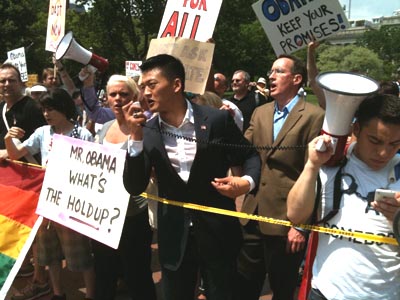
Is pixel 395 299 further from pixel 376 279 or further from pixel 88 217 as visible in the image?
pixel 88 217

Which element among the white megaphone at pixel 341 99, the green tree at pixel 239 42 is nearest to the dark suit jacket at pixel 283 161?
the white megaphone at pixel 341 99

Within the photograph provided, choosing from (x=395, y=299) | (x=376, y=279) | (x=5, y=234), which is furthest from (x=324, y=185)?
(x=5, y=234)

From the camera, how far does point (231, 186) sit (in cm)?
253

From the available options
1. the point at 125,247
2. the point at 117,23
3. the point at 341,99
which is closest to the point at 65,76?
the point at 125,247

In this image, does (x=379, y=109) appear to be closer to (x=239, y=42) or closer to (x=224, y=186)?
(x=224, y=186)

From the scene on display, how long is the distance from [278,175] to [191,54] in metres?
1.23

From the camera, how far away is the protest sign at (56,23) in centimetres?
587

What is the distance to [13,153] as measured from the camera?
3.78 m

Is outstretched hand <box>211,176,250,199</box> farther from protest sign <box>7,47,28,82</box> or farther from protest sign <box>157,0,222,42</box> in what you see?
protest sign <box>7,47,28,82</box>

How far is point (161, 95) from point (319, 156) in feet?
3.64

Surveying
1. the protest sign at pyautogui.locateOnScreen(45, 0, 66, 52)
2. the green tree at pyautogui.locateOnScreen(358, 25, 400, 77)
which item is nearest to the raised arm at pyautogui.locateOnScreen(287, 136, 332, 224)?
the protest sign at pyautogui.locateOnScreen(45, 0, 66, 52)

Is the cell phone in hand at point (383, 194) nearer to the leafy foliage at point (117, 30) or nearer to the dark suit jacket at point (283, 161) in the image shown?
the dark suit jacket at point (283, 161)

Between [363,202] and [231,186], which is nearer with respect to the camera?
[363,202]

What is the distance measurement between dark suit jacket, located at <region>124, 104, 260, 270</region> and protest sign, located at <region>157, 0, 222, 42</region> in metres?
1.27
